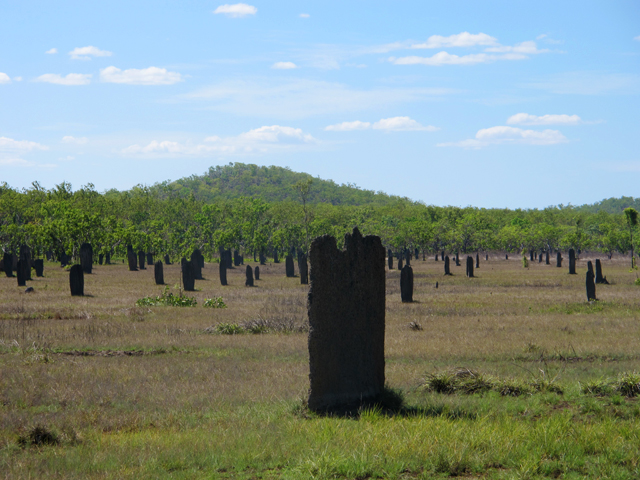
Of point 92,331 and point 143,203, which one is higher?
point 143,203

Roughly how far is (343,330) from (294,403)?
146 cm

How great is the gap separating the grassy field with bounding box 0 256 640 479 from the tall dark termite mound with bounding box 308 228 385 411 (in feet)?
1.65

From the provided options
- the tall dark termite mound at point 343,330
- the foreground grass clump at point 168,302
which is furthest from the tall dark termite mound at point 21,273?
the tall dark termite mound at point 343,330

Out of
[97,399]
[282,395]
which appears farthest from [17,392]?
[282,395]

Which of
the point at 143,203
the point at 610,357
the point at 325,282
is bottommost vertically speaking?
the point at 610,357

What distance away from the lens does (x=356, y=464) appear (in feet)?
23.1

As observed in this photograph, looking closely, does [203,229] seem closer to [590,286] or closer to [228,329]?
[590,286]

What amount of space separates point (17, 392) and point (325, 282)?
5.93 meters

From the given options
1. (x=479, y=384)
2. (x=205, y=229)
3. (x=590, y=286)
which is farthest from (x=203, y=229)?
(x=479, y=384)

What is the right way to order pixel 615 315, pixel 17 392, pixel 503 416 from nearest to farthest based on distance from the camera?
pixel 503 416 → pixel 17 392 → pixel 615 315

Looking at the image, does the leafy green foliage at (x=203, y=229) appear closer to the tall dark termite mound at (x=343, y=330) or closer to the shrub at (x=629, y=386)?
the tall dark termite mound at (x=343, y=330)

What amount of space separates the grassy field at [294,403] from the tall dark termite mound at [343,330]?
0.50 metres

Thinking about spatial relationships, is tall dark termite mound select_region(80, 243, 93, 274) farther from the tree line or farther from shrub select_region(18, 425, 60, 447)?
shrub select_region(18, 425, 60, 447)

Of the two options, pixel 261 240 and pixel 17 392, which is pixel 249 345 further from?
pixel 261 240
